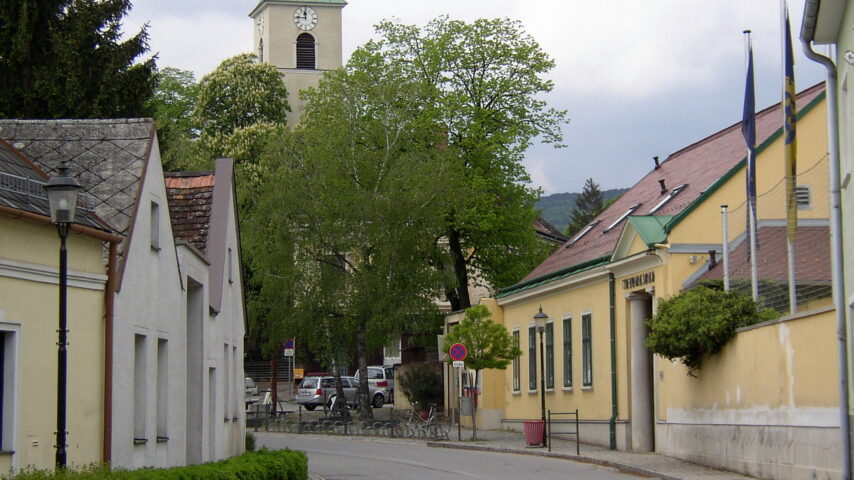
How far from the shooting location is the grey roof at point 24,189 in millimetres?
13094

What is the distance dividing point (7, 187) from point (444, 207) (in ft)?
110

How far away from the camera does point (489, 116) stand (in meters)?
51.3

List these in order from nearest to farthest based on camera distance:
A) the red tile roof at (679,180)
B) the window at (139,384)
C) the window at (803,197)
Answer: the window at (139,384) → the window at (803,197) → the red tile roof at (679,180)

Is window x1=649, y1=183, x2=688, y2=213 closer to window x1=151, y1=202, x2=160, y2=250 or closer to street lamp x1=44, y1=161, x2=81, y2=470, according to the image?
window x1=151, y1=202, x2=160, y2=250

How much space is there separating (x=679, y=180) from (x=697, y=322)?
34.8 feet

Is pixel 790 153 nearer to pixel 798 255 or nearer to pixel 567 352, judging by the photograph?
pixel 798 255

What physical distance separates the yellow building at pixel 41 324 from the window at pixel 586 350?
20.9 m

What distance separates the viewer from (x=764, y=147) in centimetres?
2894

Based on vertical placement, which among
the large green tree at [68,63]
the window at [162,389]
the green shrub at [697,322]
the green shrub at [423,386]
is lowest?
the green shrub at [423,386]

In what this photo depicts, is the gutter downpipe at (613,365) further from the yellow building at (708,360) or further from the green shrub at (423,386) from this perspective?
the green shrub at (423,386)

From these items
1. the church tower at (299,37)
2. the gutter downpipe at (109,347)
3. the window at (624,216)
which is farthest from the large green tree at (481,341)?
the church tower at (299,37)

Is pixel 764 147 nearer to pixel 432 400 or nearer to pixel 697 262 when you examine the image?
pixel 697 262

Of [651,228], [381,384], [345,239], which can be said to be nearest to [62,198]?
[651,228]

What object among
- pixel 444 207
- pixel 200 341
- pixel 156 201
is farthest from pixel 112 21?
pixel 156 201
